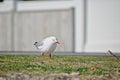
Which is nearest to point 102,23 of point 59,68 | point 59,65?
point 59,65

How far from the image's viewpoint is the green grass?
9492mm

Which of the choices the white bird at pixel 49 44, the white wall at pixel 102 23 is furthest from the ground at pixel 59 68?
the white wall at pixel 102 23

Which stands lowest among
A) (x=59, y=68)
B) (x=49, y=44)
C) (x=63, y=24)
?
(x=59, y=68)

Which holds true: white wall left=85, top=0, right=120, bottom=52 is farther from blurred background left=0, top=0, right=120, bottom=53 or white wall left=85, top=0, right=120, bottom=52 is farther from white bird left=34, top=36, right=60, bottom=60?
white bird left=34, top=36, right=60, bottom=60

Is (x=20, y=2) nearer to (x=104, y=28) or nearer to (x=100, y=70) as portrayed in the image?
(x=104, y=28)

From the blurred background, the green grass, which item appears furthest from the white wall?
the green grass

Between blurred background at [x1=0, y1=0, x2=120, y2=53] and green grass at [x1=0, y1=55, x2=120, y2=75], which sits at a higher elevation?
blurred background at [x1=0, y1=0, x2=120, y2=53]

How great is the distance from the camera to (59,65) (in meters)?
10.1

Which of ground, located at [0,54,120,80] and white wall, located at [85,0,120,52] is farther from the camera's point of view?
white wall, located at [85,0,120,52]

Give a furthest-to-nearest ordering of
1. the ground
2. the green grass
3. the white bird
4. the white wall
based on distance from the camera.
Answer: the white wall, the white bird, the green grass, the ground

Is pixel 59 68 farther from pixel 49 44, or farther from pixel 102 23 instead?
pixel 102 23

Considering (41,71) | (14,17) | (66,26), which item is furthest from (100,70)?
(14,17)

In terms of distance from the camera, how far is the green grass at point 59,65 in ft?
31.1

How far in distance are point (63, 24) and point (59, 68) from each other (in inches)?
315
